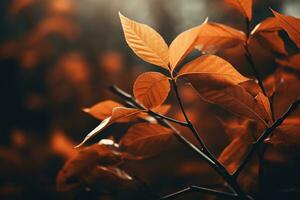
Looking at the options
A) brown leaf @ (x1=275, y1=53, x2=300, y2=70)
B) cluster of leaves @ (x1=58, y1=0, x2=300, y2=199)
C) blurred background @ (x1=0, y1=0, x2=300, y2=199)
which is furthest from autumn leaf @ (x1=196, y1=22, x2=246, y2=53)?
blurred background @ (x1=0, y1=0, x2=300, y2=199)

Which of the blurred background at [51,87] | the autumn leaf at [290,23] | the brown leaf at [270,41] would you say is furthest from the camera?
the blurred background at [51,87]

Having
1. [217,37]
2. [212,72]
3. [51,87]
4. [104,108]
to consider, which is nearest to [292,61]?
[217,37]

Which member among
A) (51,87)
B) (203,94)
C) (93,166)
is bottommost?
(51,87)

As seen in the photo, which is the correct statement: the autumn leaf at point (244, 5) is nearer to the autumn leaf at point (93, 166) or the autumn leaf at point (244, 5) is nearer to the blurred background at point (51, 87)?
the autumn leaf at point (93, 166)

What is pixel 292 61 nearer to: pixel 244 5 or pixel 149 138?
pixel 244 5

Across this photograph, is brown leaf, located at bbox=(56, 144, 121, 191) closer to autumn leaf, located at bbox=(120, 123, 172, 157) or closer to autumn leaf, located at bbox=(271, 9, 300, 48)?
autumn leaf, located at bbox=(120, 123, 172, 157)

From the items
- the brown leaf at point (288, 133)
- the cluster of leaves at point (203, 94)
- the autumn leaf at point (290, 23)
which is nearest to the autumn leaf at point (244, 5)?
the cluster of leaves at point (203, 94)
